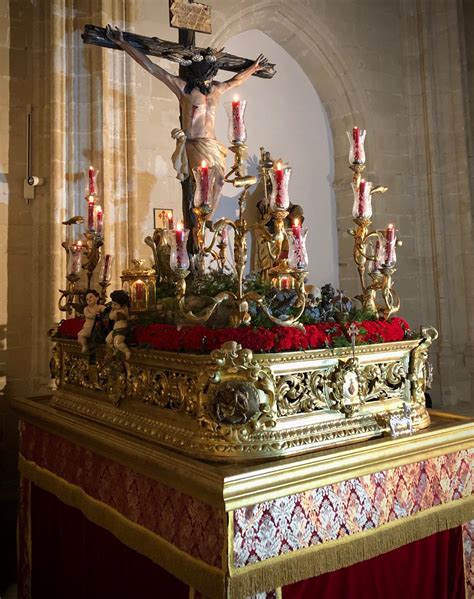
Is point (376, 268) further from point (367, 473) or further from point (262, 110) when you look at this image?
point (262, 110)

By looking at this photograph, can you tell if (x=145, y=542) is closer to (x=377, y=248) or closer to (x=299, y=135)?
(x=377, y=248)

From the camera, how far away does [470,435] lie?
255 centimetres

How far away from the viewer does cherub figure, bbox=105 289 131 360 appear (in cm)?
271

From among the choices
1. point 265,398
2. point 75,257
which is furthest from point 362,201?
point 75,257

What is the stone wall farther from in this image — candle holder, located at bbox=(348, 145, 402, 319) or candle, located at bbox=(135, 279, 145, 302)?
candle holder, located at bbox=(348, 145, 402, 319)

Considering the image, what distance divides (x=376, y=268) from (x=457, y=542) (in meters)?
1.41

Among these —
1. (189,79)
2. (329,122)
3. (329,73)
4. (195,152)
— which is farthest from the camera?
(329,122)

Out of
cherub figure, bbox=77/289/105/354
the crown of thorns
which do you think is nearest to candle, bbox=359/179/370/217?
cherub figure, bbox=77/289/105/354

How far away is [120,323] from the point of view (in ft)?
9.21

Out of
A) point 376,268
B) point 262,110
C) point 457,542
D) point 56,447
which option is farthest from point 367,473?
point 262,110

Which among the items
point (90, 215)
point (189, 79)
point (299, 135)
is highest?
point (299, 135)

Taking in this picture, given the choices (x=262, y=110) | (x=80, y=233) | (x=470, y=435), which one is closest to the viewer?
(x=470, y=435)

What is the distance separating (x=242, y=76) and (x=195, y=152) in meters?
0.84

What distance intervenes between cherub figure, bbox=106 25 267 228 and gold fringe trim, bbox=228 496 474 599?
2247mm
